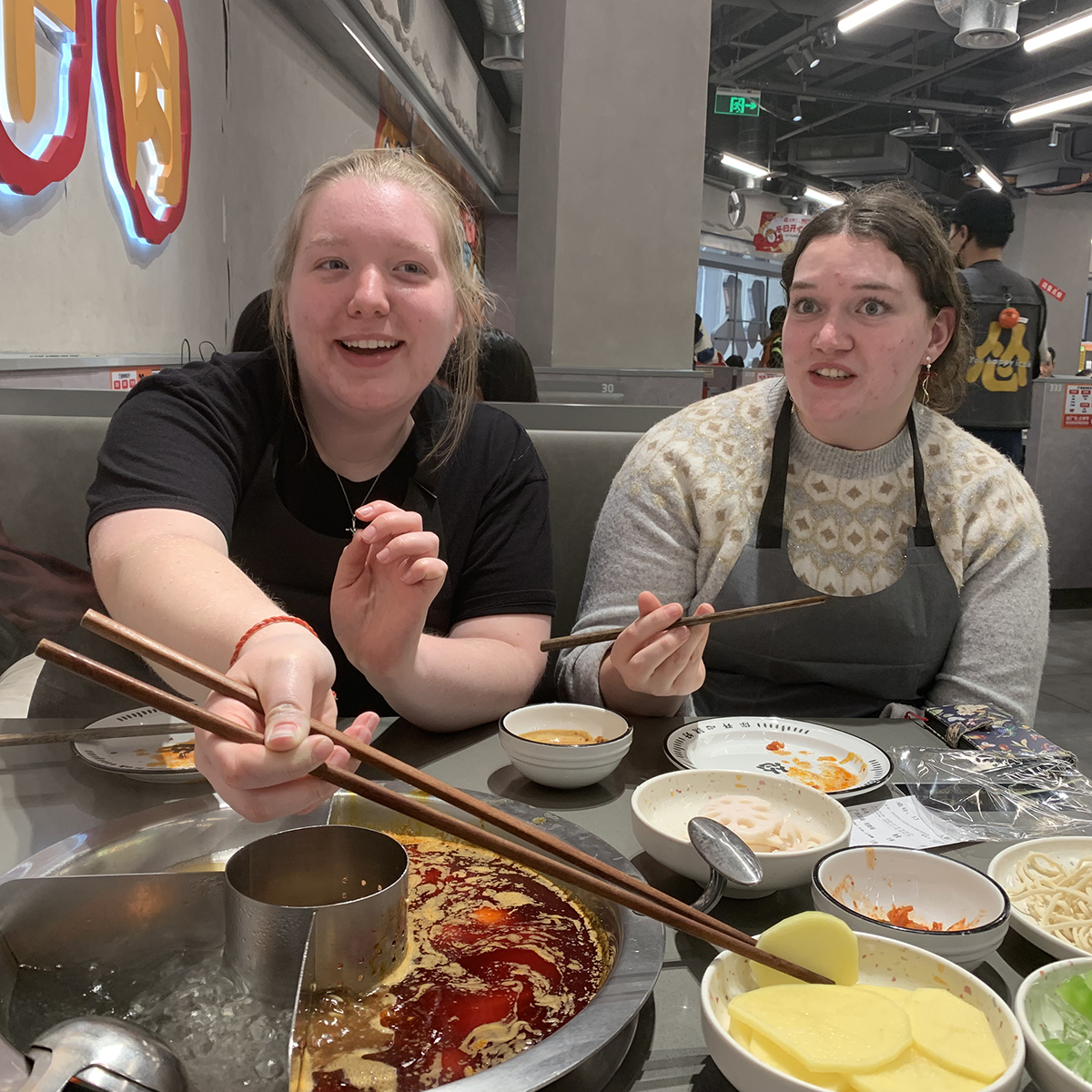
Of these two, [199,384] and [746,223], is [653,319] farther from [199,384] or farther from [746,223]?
[746,223]

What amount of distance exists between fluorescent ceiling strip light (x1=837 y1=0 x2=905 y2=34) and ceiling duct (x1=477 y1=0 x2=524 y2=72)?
9.15ft

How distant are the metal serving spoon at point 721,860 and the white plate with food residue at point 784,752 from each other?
32 centimetres

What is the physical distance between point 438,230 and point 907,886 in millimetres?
1183

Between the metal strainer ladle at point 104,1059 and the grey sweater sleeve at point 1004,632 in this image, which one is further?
the grey sweater sleeve at point 1004,632

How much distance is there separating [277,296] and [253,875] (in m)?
1.17

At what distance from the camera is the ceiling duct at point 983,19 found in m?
6.71

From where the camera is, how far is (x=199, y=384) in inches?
59.1

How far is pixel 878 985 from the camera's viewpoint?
2.35 ft

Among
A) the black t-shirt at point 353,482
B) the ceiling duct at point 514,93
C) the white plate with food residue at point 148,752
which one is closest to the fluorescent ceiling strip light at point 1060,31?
the ceiling duct at point 514,93

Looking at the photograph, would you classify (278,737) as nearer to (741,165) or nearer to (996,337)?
(996,337)

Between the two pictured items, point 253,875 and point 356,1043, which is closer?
point 356,1043

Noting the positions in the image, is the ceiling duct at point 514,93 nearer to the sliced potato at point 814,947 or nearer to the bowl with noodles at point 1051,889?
the bowl with noodles at point 1051,889

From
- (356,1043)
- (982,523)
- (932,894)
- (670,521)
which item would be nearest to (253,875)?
(356,1043)

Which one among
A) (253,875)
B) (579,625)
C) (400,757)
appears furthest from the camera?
(579,625)
